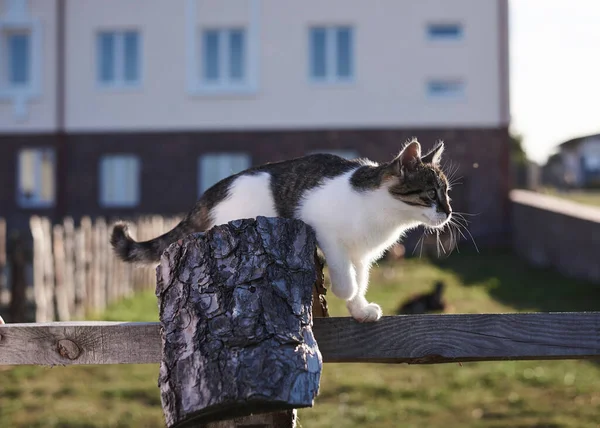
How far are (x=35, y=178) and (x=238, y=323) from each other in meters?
22.2

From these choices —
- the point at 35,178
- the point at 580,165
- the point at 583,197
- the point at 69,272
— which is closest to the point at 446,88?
the point at 35,178

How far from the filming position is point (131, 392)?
8.23 metres

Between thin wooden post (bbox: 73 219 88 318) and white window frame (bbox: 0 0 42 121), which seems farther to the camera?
white window frame (bbox: 0 0 42 121)

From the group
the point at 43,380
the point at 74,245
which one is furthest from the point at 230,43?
the point at 43,380

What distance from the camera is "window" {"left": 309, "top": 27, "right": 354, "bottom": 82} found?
73.1ft

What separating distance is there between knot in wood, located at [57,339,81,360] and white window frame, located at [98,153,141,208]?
65.9ft

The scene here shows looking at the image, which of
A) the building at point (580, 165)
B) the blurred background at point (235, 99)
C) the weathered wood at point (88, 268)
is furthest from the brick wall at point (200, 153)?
the building at point (580, 165)

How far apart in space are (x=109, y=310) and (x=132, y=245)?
10.1 m

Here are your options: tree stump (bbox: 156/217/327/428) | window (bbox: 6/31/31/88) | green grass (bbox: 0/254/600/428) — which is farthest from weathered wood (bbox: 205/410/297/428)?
window (bbox: 6/31/31/88)

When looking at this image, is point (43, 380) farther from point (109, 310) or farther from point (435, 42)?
point (435, 42)

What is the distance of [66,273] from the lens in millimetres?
12234

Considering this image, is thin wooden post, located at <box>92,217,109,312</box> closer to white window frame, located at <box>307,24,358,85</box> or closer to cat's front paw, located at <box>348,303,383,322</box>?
white window frame, located at <box>307,24,358,85</box>

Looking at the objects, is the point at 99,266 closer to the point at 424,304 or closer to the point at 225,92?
the point at 424,304

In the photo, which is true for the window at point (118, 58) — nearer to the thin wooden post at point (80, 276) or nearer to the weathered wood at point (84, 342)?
the thin wooden post at point (80, 276)
